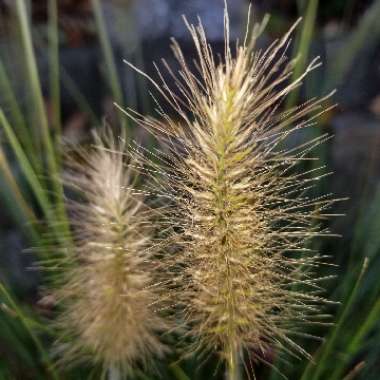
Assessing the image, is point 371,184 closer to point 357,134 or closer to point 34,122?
point 357,134

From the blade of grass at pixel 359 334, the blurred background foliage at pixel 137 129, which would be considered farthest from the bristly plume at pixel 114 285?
the blade of grass at pixel 359 334

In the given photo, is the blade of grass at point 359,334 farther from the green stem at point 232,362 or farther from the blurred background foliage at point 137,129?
the green stem at point 232,362

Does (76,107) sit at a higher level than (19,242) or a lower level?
higher

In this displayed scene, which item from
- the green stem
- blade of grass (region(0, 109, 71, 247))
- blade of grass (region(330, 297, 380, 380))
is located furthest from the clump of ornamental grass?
blade of grass (region(0, 109, 71, 247))

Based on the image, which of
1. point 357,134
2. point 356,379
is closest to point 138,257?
point 356,379

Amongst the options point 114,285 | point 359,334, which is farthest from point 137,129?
point 359,334

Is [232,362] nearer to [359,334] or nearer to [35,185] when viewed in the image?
[359,334]
